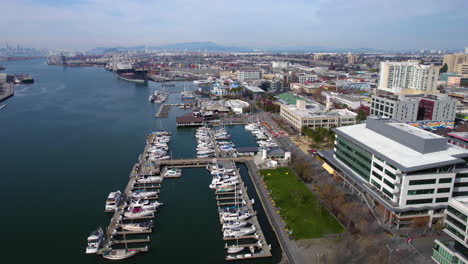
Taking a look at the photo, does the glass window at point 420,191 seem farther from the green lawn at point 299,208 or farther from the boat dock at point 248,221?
the boat dock at point 248,221

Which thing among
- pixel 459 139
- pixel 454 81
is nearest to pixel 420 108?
pixel 459 139

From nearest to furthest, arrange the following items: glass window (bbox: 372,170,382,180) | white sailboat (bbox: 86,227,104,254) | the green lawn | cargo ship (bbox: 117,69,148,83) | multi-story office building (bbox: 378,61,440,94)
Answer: white sailboat (bbox: 86,227,104,254) → the green lawn → glass window (bbox: 372,170,382,180) → multi-story office building (bbox: 378,61,440,94) → cargo ship (bbox: 117,69,148,83)

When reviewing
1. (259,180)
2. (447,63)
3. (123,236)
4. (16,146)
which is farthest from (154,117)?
(447,63)

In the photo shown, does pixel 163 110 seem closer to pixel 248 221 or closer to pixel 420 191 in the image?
pixel 248 221

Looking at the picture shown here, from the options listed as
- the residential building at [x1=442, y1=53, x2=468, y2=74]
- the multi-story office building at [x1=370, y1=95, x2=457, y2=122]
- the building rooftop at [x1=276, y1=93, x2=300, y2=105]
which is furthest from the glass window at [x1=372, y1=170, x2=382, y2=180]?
the residential building at [x1=442, y1=53, x2=468, y2=74]

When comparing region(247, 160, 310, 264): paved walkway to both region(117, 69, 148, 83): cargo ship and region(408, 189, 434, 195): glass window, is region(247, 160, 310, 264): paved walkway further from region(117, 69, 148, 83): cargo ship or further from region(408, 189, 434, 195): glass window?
region(117, 69, 148, 83): cargo ship

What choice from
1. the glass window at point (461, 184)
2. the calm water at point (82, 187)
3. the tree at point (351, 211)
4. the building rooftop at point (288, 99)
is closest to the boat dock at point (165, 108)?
the calm water at point (82, 187)
